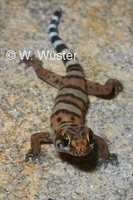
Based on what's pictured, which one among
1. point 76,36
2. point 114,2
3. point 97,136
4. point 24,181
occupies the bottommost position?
point 24,181

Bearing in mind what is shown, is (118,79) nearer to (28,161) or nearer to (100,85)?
(100,85)

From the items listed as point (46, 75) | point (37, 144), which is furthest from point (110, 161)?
point (46, 75)

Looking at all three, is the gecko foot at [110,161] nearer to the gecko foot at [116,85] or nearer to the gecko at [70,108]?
the gecko at [70,108]

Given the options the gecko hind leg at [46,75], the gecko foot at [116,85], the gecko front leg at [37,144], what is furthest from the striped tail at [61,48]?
the gecko front leg at [37,144]

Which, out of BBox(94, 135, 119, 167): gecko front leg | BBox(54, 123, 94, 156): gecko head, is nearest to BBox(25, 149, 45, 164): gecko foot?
BBox(54, 123, 94, 156): gecko head

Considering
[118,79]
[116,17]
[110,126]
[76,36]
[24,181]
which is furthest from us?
[116,17]

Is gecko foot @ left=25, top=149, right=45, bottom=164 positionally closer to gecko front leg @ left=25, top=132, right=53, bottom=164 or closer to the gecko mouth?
gecko front leg @ left=25, top=132, right=53, bottom=164

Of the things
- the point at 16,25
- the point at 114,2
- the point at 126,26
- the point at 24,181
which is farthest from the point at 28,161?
the point at 114,2
